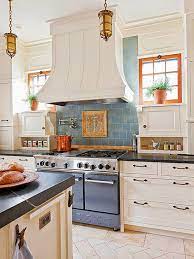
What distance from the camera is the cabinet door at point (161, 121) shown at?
3059 millimetres

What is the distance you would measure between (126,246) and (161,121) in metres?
1.65

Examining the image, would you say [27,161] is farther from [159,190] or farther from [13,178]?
[13,178]

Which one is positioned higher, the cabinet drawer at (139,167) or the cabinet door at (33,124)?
the cabinet door at (33,124)

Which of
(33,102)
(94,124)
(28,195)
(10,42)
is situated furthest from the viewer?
(33,102)

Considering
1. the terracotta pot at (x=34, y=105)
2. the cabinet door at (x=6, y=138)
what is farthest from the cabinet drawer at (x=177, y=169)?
the cabinet door at (x=6, y=138)

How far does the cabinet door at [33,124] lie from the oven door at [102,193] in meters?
1.43

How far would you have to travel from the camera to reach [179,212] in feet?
8.44

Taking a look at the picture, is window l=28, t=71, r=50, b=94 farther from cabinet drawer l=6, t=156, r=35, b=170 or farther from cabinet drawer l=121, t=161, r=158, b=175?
cabinet drawer l=121, t=161, r=158, b=175

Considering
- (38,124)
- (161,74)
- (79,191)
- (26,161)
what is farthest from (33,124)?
(161,74)

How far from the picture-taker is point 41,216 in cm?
128

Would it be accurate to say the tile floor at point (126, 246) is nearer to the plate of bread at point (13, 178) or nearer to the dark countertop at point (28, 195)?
the dark countertop at point (28, 195)

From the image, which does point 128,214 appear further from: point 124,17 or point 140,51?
point 124,17

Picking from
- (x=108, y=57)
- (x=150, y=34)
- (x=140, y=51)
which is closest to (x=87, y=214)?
(x=108, y=57)

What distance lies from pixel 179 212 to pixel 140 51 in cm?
228
